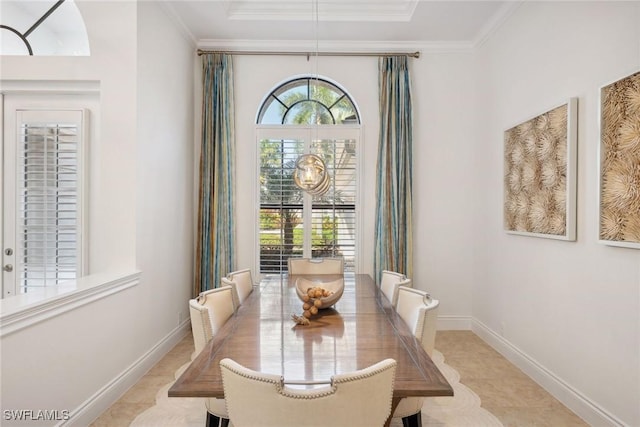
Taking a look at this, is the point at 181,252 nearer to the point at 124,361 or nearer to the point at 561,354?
the point at 124,361

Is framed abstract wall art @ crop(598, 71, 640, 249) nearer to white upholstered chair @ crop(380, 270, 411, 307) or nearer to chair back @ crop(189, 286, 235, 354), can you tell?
white upholstered chair @ crop(380, 270, 411, 307)

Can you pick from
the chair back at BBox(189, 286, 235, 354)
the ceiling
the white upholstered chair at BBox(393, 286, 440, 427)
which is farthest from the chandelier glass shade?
the ceiling

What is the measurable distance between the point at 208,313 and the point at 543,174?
264cm

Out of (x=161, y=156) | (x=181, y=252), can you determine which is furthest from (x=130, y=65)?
(x=181, y=252)

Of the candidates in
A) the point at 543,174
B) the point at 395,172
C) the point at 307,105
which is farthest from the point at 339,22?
the point at 543,174

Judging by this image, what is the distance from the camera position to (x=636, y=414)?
2.01 metres

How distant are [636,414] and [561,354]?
2.17ft

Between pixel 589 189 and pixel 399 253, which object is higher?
pixel 589 189

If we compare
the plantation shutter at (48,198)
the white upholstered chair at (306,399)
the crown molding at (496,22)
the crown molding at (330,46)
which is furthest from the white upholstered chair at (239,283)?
the crown molding at (496,22)

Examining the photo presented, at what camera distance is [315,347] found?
1.68 meters

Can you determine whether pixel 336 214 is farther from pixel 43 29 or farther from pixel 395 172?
pixel 43 29

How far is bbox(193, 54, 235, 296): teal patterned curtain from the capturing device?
420cm

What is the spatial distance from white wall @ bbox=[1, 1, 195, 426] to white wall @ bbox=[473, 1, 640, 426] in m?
3.16

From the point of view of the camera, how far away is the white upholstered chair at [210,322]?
70.6 inches
